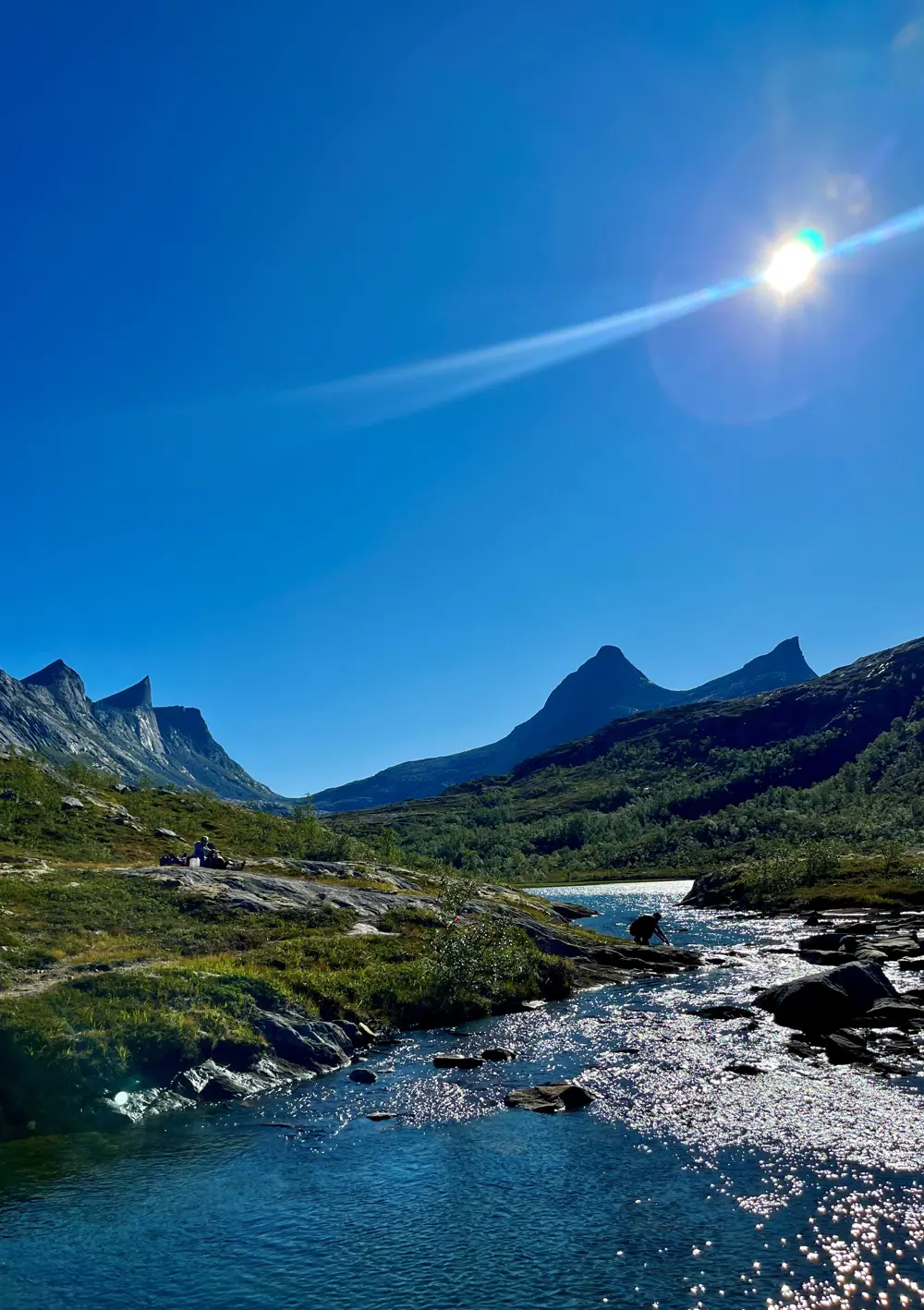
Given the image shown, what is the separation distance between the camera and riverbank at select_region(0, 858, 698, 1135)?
33.9m

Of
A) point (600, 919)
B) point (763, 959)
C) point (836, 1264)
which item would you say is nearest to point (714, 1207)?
point (836, 1264)

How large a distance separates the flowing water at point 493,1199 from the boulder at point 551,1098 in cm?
76

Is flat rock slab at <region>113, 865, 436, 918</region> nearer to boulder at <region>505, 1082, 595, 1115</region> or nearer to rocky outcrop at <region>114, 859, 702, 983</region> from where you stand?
rocky outcrop at <region>114, 859, 702, 983</region>

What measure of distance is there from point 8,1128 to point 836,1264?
1220 inches

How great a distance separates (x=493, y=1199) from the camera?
24.7 meters

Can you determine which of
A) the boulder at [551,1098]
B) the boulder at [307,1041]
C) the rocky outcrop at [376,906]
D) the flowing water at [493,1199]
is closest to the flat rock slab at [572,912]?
the rocky outcrop at [376,906]

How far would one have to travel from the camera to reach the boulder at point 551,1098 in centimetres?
3375

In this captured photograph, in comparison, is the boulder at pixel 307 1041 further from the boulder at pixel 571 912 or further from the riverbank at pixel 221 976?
the boulder at pixel 571 912

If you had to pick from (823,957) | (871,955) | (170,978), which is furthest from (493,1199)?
(823,957)

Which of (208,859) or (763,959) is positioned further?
(208,859)

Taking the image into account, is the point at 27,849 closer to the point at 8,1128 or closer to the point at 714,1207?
the point at 8,1128

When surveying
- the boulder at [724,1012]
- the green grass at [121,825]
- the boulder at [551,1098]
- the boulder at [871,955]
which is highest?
the green grass at [121,825]

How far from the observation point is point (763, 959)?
7569 cm

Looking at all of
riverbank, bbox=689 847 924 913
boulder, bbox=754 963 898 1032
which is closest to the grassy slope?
boulder, bbox=754 963 898 1032
